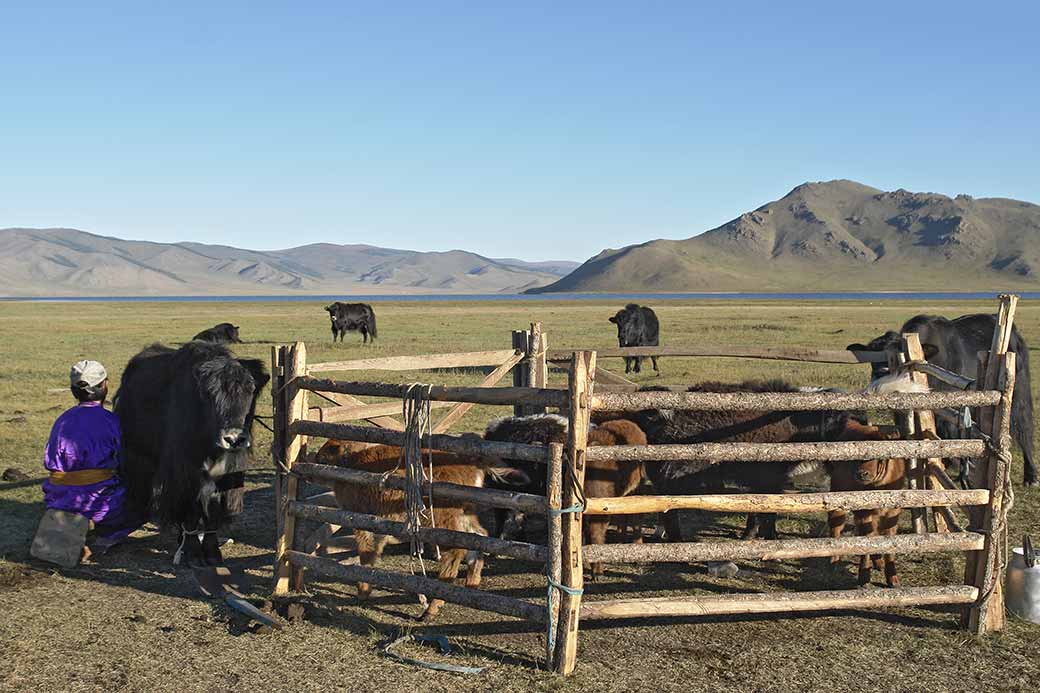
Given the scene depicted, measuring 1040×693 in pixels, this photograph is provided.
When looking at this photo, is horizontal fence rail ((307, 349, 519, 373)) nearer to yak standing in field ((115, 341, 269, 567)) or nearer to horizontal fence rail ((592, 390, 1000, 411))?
yak standing in field ((115, 341, 269, 567))

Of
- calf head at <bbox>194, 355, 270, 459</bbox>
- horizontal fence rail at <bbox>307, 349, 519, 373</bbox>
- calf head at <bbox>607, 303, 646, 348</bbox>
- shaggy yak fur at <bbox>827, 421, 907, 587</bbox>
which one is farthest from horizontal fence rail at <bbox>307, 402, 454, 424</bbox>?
calf head at <bbox>607, 303, 646, 348</bbox>

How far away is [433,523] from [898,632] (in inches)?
119

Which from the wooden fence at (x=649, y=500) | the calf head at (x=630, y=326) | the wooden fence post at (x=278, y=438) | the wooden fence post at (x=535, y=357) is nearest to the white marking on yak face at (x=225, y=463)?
the wooden fence post at (x=278, y=438)

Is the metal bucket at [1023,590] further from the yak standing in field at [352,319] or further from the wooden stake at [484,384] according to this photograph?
the yak standing in field at [352,319]

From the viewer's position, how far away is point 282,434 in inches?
243

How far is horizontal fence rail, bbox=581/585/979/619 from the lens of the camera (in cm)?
501

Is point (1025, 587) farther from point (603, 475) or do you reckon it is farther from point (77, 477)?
point (77, 477)

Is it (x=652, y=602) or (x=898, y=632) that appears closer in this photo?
(x=652, y=602)

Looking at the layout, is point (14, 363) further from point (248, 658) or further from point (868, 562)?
point (868, 562)

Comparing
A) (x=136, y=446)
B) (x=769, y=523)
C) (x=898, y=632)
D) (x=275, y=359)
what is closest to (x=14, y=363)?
(x=136, y=446)

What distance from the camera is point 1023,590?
18.6 ft

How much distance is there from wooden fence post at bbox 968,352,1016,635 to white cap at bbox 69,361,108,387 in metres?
6.65

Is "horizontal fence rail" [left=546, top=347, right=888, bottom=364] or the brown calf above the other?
"horizontal fence rail" [left=546, top=347, right=888, bottom=364]

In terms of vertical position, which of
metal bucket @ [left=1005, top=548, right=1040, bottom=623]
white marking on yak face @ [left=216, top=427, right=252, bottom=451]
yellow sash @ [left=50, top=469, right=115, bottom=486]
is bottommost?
metal bucket @ [left=1005, top=548, right=1040, bottom=623]
